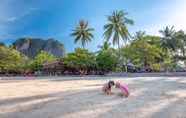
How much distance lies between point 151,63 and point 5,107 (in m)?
43.1

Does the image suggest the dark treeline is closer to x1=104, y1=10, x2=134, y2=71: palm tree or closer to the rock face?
x1=104, y1=10, x2=134, y2=71: palm tree

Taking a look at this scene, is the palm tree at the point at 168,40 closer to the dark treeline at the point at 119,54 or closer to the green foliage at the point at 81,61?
the dark treeline at the point at 119,54

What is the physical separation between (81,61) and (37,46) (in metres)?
63.7

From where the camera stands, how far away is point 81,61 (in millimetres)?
46781

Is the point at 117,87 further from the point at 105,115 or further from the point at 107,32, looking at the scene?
the point at 107,32

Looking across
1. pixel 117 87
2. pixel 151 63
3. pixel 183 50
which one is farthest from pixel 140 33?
pixel 117 87

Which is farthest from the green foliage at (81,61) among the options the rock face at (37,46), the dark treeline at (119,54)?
the rock face at (37,46)

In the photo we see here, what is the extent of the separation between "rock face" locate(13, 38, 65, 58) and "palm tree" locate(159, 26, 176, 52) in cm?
5550

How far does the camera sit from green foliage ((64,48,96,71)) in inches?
1832

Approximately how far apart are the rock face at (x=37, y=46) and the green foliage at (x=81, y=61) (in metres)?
57.9

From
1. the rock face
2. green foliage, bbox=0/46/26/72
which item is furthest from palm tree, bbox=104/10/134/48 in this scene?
the rock face

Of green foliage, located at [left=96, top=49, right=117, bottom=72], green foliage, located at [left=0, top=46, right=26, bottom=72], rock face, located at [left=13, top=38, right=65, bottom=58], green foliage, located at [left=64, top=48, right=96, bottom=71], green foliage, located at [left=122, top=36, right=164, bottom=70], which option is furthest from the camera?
rock face, located at [left=13, top=38, right=65, bottom=58]

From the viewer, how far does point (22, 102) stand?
40.9 feet

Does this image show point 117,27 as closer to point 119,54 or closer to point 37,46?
point 119,54
